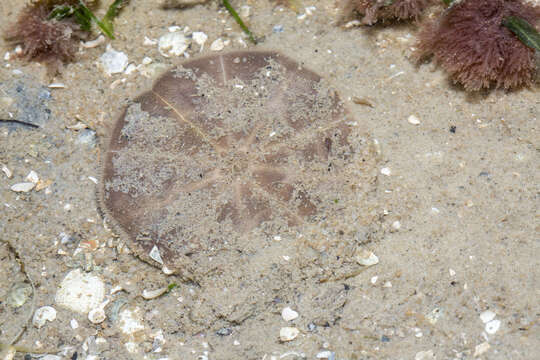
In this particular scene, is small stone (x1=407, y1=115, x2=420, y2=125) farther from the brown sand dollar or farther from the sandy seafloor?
the brown sand dollar

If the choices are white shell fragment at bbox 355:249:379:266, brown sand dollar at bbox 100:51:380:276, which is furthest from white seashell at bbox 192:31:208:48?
white shell fragment at bbox 355:249:379:266

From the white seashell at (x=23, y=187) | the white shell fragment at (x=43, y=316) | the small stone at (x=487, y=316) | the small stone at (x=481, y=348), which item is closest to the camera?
the small stone at (x=481, y=348)

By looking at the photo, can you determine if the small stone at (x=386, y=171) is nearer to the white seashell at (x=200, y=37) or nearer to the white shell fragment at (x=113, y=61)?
the white seashell at (x=200, y=37)

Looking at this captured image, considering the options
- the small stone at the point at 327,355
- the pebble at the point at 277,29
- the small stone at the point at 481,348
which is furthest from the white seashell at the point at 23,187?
the small stone at the point at 481,348

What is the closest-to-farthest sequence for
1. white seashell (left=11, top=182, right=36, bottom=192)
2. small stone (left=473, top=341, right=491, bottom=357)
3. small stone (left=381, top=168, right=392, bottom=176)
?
small stone (left=473, top=341, right=491, bottom=357) → small stone (left=381, top=168, right=392, bottom=176) → white seashell (left=11, top=182, right=36, bottom=192)

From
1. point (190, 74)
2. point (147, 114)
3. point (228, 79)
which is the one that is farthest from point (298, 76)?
point (147, 114)

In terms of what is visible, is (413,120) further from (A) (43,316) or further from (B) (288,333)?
(A) (43,316)

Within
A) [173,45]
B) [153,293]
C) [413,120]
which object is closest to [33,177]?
[153,293]

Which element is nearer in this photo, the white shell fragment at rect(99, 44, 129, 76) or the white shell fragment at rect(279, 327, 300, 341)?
the white shell fragment at rect(279, 327, 300, 341)
